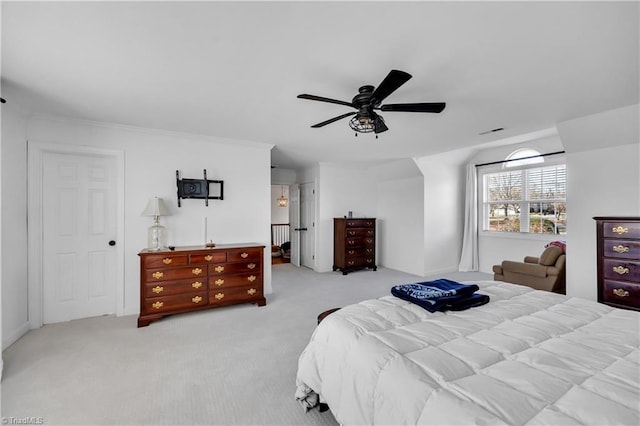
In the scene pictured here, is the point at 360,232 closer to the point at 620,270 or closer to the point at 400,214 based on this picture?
the point at 400,214

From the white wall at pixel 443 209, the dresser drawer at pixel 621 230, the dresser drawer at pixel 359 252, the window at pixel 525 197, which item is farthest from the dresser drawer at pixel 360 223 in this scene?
the dresser drawer at pixel 621 230

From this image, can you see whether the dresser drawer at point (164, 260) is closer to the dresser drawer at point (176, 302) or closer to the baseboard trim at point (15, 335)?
the dresser drawer at point (176, 302)

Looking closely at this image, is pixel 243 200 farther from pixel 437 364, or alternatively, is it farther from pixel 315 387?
pixel 437 364

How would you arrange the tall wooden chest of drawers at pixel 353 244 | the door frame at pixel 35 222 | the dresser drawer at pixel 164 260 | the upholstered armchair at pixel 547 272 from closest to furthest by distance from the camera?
1. the door frame at pixel 35 222
2. the dresser drawer at pixel 164 260
3. the upholstered armchair at pixel 547 272
4. the tall wooden chest of drawers at pixel 353 244

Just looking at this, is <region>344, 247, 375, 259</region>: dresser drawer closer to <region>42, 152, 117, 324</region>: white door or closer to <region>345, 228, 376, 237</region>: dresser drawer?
<region>345, 228, 376, 237</region>: dresser drawer

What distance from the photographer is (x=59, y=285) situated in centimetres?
331

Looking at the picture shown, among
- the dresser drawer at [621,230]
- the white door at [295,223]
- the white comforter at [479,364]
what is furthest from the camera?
the white door at [295,223]

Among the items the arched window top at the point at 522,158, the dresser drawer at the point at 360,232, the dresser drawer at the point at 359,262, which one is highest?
the arched window top at the point at 522,158

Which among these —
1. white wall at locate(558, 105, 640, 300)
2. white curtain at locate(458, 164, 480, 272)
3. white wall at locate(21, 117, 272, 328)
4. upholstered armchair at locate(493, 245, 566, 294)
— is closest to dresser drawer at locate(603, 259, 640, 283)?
white wall at locate(558, 105, 640, 300)

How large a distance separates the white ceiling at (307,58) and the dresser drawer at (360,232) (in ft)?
10.2

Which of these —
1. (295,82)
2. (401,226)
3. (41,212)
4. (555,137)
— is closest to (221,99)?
(295,82)

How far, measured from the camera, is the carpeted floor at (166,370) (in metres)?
1.79

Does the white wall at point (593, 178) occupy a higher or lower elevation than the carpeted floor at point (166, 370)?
higher

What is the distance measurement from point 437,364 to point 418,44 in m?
1.84
